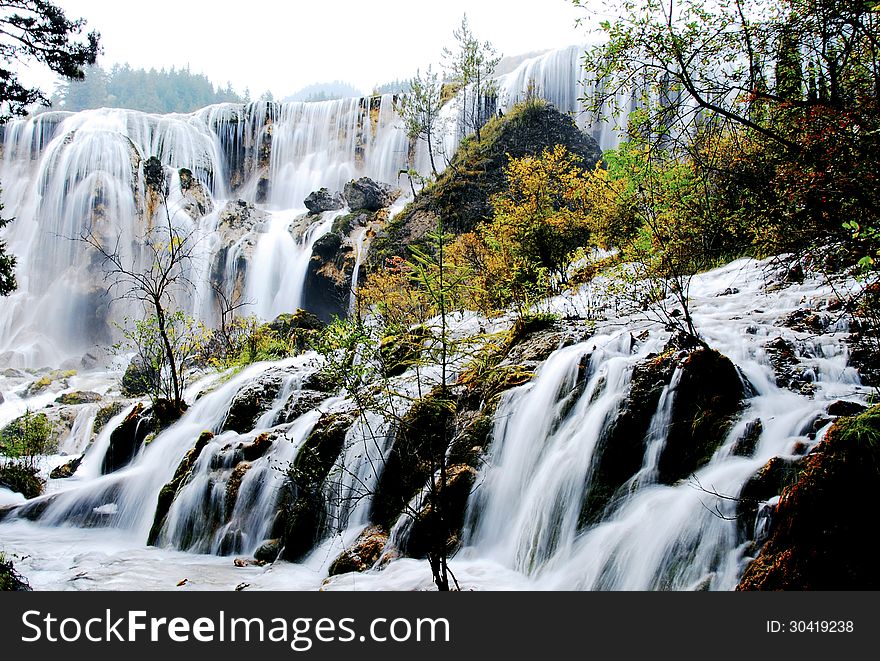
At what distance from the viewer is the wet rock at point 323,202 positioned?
33156 mm

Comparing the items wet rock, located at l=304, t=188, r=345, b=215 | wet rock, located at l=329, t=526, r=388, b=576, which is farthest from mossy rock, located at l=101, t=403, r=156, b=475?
wet rock, located at l=304, t=188, r=345, b=215

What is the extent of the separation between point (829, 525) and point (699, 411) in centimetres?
198

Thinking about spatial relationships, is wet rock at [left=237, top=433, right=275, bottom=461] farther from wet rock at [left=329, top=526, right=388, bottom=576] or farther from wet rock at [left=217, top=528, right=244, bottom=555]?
wet rock at [left=329, top=526, right=388, bottom=576]

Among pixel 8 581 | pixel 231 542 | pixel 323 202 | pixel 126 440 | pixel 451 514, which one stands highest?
pixel 323 202

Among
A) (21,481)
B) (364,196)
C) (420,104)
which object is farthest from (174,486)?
(420,104)

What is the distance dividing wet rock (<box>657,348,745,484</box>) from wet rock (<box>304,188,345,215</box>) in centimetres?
3041

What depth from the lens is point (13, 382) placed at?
2628cm

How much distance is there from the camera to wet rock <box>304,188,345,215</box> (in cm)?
3316

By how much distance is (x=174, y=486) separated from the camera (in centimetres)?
898

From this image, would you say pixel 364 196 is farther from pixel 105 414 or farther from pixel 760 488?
pixel 760 488

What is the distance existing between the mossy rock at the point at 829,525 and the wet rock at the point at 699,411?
4.32 ft

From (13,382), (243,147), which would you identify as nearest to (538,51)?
(243,147)

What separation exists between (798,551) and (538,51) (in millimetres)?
108971
